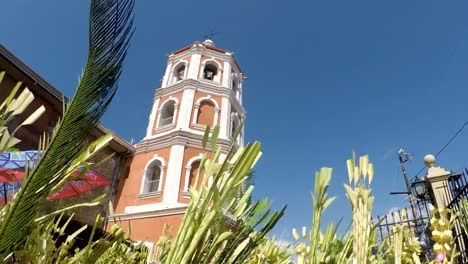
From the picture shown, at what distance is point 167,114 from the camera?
15.2 meters

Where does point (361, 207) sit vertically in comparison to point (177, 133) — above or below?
below

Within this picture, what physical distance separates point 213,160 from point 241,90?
16697 mm

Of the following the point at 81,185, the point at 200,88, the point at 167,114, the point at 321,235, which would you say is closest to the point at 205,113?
the point at 200,88

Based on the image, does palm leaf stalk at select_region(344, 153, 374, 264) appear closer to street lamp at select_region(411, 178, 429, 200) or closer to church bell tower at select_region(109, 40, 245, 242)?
street lamp at select_region(411, 178, 429, 200)

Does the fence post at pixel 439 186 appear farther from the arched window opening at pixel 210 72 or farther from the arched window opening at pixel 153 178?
the arched window opening at pixel 210 72

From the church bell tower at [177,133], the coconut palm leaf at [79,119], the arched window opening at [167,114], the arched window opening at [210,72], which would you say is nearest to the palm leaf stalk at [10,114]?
the coconut palm leaf at [79,119]

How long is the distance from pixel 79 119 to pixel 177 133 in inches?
479

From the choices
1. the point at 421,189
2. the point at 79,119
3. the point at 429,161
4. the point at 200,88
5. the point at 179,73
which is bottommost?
the point at 79,119

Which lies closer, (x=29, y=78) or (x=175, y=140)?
(x=29, y=78)

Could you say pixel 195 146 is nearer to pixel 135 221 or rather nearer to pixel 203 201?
pixel 135 221

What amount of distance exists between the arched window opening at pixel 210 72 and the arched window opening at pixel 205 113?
1876 millimetres

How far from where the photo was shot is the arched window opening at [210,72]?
15835 mm

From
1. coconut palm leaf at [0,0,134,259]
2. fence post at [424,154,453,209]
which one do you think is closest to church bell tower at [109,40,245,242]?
fence post at [424,154,453,209]

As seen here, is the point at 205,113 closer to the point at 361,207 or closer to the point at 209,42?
the point at 209,42
